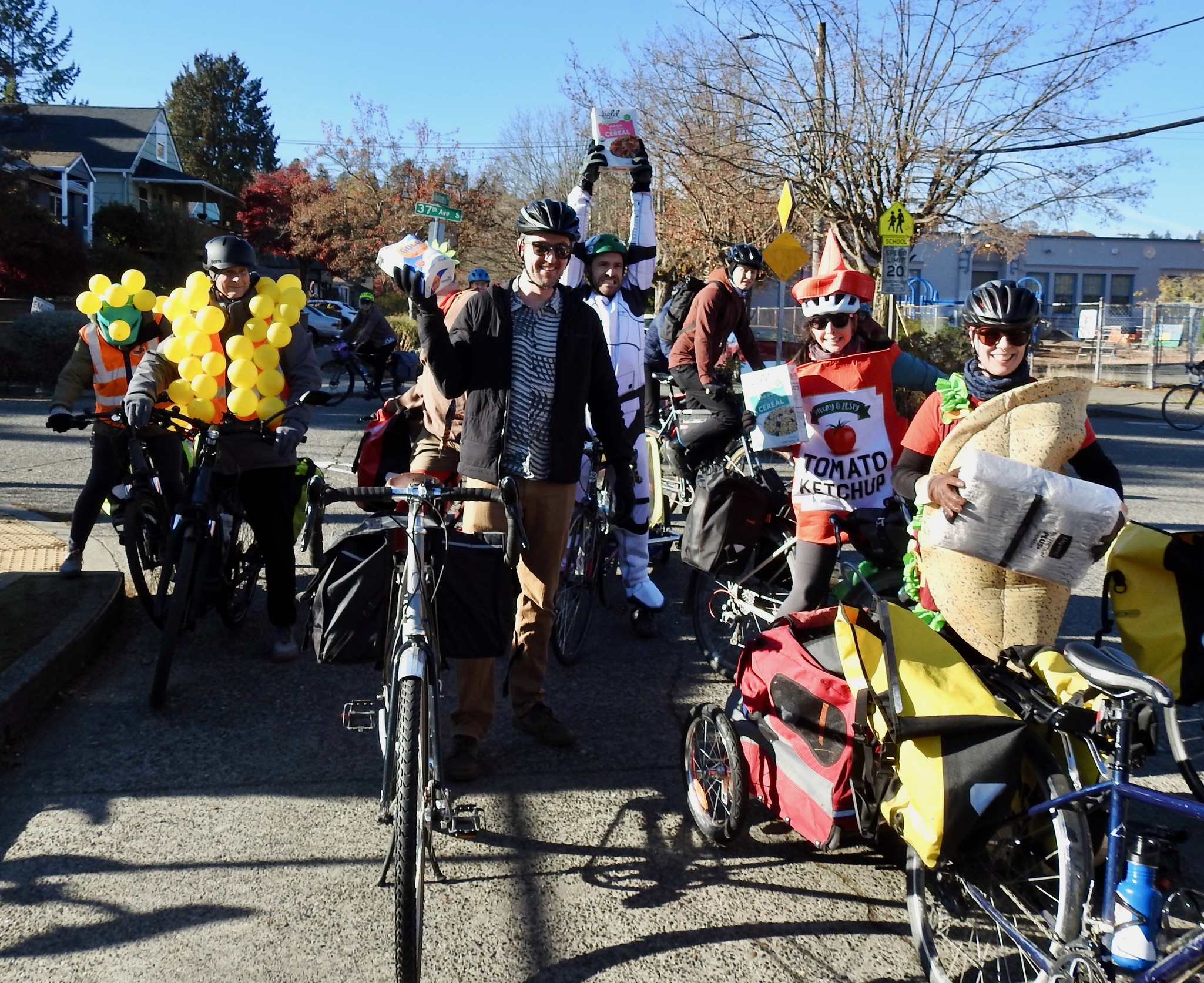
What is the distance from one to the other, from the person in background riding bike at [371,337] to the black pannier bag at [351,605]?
15564 millimetres

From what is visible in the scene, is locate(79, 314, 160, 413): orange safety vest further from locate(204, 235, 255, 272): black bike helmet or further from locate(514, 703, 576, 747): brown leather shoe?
locate(514, 703, 576, 747): brown leather shoe

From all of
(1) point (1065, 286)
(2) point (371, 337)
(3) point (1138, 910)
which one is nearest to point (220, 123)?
(1) point (1065, 286)

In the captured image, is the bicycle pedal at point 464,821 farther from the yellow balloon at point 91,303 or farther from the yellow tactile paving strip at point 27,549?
the yellow tactile paving strip at point 27,549

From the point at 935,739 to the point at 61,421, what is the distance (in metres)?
4.82

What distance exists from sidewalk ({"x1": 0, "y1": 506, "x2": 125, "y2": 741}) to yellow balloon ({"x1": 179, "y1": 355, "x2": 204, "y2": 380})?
1.41m

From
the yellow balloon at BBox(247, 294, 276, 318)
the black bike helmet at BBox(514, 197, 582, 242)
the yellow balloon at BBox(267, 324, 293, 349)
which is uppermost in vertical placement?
the black bike helmet at BBox(514, 197, 582, 242)

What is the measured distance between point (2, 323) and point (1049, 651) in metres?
22.0

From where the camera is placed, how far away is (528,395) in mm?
4215

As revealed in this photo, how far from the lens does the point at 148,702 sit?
504 cm

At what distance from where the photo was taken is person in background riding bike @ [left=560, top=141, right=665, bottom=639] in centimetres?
625

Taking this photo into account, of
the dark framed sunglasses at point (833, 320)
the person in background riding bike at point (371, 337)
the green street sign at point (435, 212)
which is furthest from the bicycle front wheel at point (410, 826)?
the person in background riding bike at point (371, 337)

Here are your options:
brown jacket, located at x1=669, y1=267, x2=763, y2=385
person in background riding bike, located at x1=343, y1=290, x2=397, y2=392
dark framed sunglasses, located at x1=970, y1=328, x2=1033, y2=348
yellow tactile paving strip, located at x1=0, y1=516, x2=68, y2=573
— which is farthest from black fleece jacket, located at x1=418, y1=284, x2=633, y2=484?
person in background riding bike, located at x1=343, y1=290, x2=397, y2=392

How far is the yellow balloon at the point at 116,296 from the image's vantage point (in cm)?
609

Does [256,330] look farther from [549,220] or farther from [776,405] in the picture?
[776,405]
